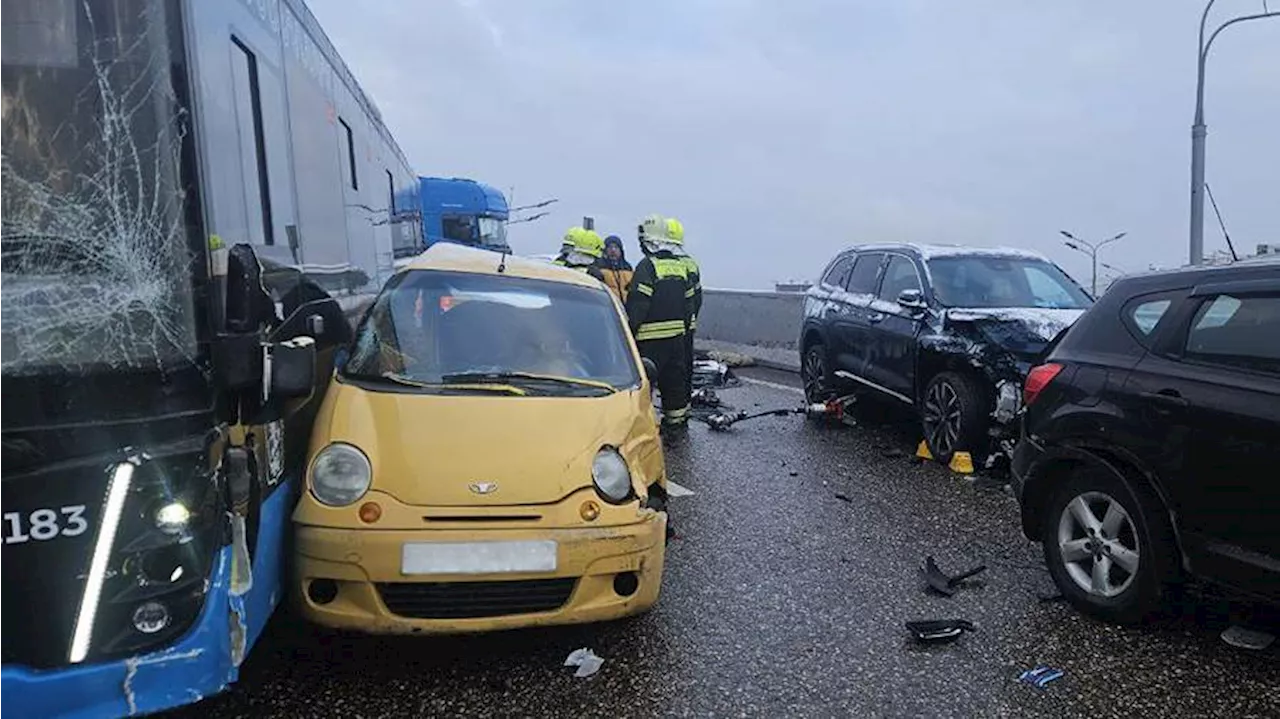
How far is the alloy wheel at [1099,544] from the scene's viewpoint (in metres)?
3.87

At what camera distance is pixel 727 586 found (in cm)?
441

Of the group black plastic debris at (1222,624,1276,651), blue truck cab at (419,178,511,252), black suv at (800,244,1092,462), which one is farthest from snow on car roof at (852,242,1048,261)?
blue truck cab at (419,178,511,252)

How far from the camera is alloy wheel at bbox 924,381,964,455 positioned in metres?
6.75

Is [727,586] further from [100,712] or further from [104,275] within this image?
[104,275]

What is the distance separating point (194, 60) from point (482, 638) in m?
2.47

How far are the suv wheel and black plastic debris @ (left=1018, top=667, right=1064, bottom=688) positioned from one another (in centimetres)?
575

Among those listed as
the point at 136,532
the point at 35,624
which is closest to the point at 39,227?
the point at 136,532

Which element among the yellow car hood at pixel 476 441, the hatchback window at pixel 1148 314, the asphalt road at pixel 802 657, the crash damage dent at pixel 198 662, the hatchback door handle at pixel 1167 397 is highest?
the hatchback window at pixel 1148 314

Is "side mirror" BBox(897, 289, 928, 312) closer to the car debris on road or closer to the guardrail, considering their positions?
the car debris on road

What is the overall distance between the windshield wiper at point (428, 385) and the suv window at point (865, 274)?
533 centimetres

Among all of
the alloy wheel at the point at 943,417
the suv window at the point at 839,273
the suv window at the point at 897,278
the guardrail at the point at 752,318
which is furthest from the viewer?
the guardrail at the point at 752,318

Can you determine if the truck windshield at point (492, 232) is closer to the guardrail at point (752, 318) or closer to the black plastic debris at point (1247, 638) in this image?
the guardrail at point (752, 318)

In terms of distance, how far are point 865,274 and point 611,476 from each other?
575 cm

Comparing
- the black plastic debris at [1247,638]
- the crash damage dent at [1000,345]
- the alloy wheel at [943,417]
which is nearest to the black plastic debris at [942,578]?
the black plastic debris at [1247,638]
